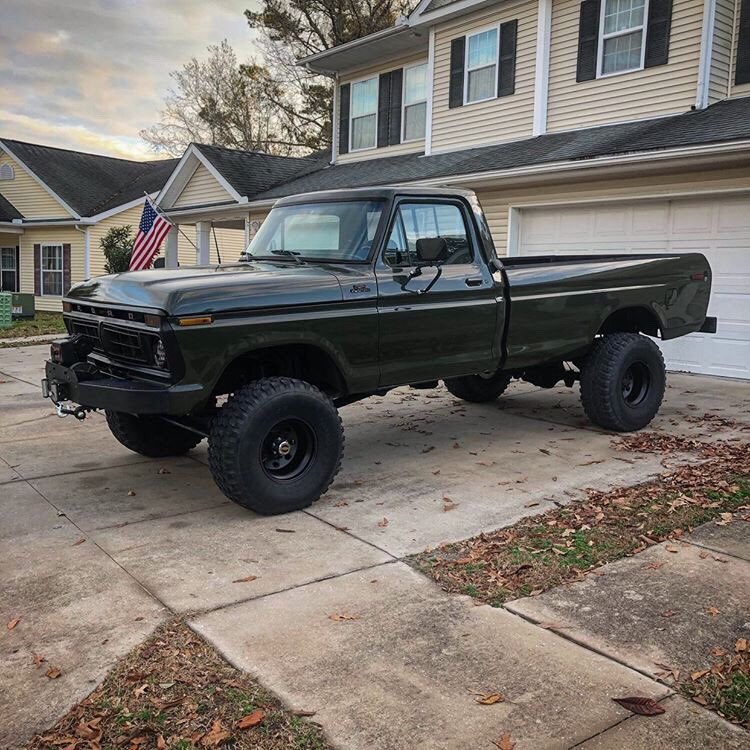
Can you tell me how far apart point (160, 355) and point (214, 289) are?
50cm

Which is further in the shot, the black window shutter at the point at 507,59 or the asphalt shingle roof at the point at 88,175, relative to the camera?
the asphalt shingle roof at the point at 88,175

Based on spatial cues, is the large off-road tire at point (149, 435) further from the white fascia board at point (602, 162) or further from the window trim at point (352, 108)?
the window trim at point (352, 108)

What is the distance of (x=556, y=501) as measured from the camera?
5.31 m

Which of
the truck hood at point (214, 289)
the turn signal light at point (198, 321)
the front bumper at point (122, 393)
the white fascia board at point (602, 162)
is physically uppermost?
the white fascia board at point (602, 162)

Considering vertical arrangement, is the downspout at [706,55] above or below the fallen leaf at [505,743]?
above

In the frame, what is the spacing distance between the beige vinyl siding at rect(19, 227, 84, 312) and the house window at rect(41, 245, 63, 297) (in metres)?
0.23

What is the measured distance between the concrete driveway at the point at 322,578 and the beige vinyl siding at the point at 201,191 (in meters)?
12.2

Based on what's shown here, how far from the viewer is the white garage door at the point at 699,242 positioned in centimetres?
986

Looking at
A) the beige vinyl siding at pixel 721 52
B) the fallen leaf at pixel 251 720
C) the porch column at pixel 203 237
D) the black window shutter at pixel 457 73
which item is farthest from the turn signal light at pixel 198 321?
the porch column at pixel 203 237

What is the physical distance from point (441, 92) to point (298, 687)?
13.9 metres

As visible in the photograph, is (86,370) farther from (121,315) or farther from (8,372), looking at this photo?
(8,372)

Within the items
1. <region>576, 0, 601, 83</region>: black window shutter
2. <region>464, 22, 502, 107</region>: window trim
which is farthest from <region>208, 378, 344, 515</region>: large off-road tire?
<region>464, 22, 502, 107</region>: window trim

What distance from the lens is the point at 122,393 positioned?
180 inches

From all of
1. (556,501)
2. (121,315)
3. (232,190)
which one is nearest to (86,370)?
(121,315)
